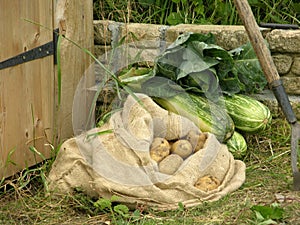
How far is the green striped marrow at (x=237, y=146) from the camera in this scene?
3.89m

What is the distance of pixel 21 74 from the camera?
3508 millimetres

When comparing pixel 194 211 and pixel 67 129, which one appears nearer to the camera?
pixel 194 211

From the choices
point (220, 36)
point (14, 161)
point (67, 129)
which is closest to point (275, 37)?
point (220, 36)

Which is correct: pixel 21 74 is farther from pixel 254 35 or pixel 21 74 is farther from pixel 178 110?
pixel 254 35

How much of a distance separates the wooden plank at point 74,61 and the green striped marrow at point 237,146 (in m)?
1.04

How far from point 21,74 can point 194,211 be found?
4.11 feet

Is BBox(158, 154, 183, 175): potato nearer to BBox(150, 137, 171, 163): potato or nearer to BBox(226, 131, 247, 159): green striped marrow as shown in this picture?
BBox(150, 137, 171, 163): potato

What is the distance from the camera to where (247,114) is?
394 centimetres

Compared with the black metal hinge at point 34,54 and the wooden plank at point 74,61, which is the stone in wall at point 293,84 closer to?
the wooden plank at point 74,61

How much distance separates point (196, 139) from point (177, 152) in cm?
17

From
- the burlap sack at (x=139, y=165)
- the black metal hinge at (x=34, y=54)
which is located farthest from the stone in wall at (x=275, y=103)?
the black metal hinge at (x=34, y=54)

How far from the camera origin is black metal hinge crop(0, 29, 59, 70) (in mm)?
3395

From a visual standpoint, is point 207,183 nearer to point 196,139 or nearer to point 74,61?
point 196,139

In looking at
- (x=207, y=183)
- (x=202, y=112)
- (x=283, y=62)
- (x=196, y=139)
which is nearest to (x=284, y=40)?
(x=283, y=62)
